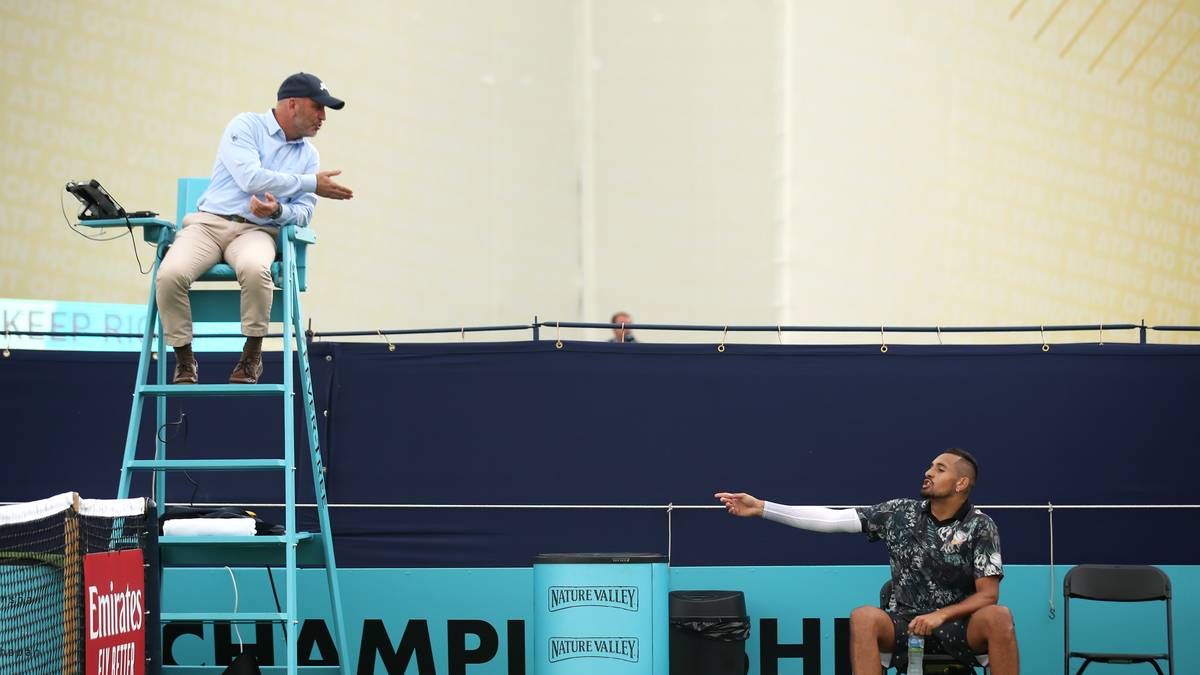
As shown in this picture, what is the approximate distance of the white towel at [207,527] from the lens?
4.25 m

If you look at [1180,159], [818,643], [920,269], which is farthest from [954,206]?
[818,643]

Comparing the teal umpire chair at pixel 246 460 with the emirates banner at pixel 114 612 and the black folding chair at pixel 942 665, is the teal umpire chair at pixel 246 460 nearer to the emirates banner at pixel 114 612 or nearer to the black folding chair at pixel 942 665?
the emirates banner at pixel 114 612

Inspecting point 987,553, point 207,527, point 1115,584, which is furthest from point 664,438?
point 207,527

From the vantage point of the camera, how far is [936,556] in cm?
455

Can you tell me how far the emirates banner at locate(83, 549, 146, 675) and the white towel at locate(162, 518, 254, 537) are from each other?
18.1 inches

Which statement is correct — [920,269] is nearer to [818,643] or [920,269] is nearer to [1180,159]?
[1180,159]

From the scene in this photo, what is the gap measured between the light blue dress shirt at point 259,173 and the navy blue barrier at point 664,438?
131 centimetres

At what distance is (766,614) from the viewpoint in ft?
17.7

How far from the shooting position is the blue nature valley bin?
475 cm

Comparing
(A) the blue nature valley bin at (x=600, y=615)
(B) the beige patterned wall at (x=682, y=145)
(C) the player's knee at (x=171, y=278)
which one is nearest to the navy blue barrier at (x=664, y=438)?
(A) the blue nature valley bin at (x=600, y=615)

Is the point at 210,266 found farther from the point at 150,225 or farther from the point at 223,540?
the point at 223,540

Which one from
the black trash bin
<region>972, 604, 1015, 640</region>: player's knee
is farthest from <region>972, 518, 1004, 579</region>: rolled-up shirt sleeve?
the black trash bin

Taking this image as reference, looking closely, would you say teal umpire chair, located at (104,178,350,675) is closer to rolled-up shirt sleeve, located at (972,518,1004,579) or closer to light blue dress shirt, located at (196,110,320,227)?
light blue dress shirt, located at (196,110,320,227)

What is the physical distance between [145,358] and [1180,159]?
7307 mm
